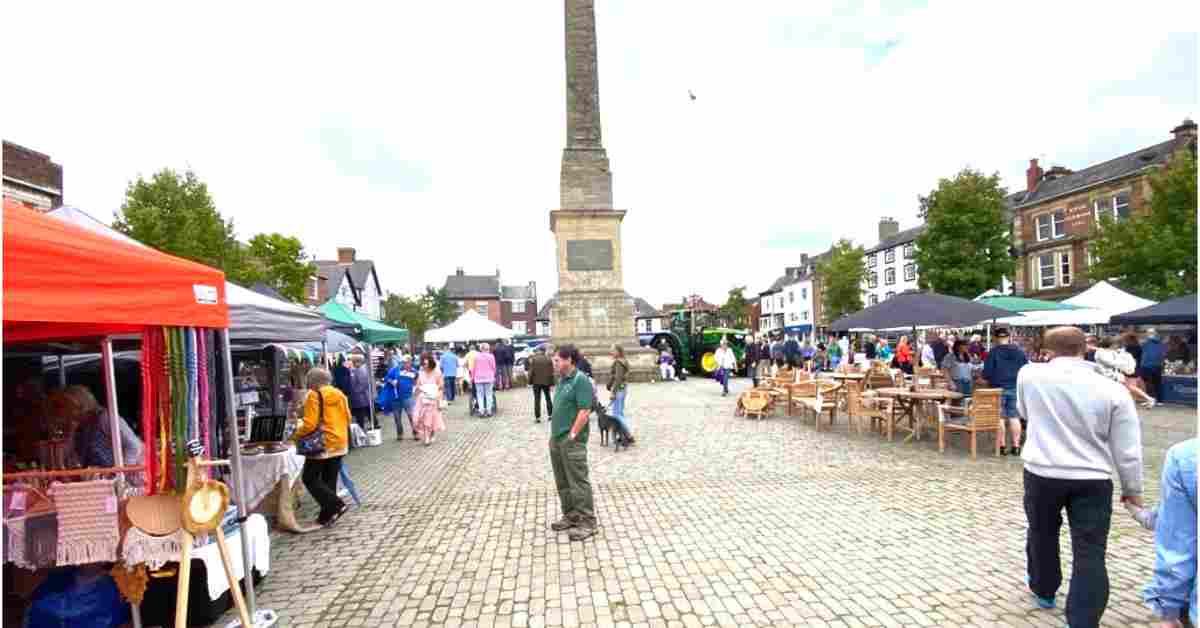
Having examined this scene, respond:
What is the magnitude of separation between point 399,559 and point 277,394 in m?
9.08

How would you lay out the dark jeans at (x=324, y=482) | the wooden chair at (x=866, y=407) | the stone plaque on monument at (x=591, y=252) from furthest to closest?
the stone plaque on monument at (x=591, y=252) < the wooden chair at (x=866, y=407) < the dark jeans at (x=324, y=482)

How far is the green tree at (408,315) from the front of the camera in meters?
57.4

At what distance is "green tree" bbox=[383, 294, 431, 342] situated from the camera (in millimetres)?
57406

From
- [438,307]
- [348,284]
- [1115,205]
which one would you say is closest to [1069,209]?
[1115,205]

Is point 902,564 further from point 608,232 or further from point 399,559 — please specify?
point 608,232

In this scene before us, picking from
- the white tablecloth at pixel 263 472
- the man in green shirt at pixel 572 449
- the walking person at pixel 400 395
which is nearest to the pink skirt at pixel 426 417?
the walking person at pixel 400 395

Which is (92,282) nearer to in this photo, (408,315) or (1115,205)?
(1115,205)

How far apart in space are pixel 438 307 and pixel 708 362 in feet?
159

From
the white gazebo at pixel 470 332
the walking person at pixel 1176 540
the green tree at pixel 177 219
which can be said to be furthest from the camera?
the green tree at pixel 177 219

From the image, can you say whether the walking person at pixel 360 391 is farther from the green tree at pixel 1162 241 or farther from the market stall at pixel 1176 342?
the green tree at pixel 1162 241

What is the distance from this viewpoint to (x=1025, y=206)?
38312 millimetres

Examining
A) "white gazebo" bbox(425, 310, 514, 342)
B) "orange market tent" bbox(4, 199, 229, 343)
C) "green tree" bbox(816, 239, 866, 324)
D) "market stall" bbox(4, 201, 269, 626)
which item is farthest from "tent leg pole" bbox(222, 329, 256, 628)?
"green tree" bbox(816, 239, 866, 324)

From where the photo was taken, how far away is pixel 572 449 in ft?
17.6

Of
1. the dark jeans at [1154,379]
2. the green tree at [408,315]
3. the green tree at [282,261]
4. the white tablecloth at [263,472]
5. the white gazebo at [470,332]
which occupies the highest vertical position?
the green tree at [282,261]
